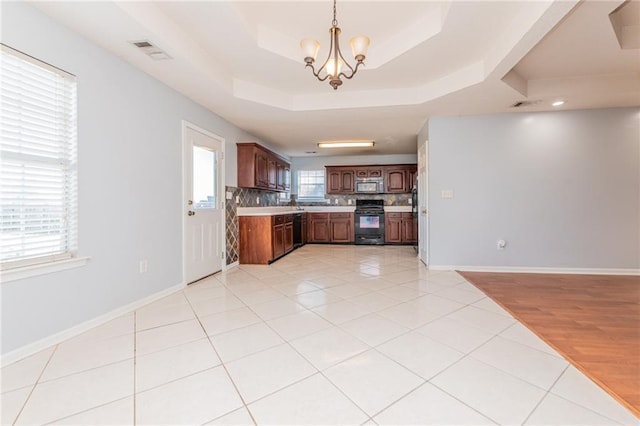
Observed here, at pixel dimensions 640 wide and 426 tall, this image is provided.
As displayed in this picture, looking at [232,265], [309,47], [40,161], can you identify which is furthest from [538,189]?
[40,161]

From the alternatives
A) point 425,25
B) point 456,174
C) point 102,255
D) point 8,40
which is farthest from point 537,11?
point 102,255

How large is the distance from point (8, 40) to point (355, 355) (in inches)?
118

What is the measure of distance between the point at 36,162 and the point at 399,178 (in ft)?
21.1

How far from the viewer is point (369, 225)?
685 centimetres

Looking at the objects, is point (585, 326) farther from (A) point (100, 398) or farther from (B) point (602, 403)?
(A) point (100, 398)

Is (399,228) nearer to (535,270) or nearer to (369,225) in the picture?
(369,225)

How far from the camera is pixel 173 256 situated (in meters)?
3.14

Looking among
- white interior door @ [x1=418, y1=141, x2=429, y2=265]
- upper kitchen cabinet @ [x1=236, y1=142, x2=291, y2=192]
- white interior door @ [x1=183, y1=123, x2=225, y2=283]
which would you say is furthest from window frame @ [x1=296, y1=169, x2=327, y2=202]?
white interior door @ [x1=183, y1=123, x2=225, y2=283]

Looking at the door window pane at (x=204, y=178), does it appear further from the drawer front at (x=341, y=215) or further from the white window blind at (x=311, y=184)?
the white window blind at (x=311, y=184)

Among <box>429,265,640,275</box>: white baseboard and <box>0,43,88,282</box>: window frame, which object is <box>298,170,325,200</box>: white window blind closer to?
<box>429,265,640,275</box>: white baseboard

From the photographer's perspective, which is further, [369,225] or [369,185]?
[369,185]

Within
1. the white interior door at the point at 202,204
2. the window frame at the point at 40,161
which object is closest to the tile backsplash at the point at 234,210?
the white interior door at the point at 202,204

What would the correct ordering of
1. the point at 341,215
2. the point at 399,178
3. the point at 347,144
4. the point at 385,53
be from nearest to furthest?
the point at 385,53, the point at 347,144, the point at 399,178, the point at 341,215

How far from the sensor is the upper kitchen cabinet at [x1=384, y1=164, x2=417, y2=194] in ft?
22.3
